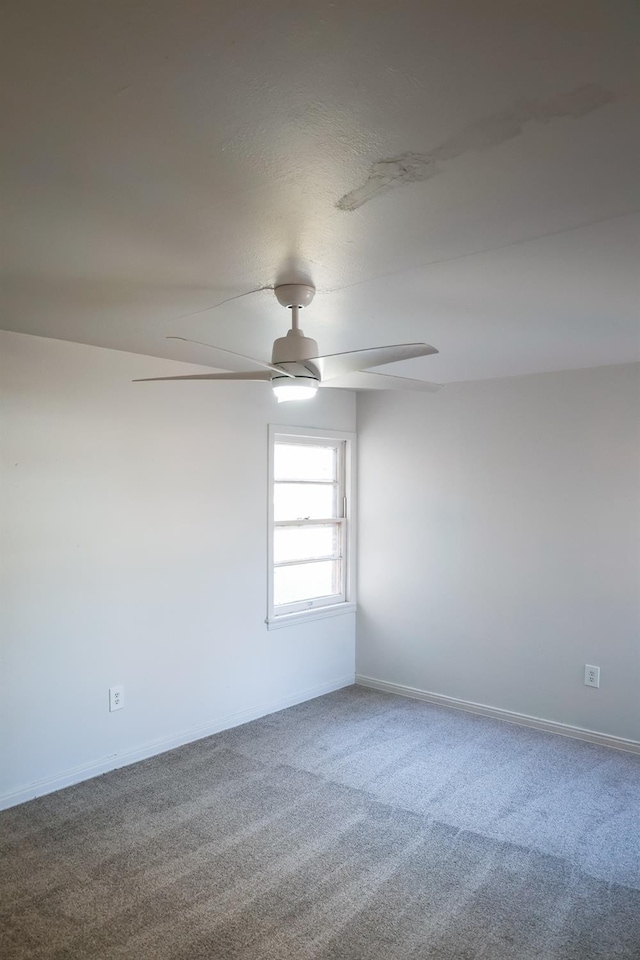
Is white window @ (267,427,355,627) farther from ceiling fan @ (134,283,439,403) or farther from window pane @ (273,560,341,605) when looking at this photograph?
ceiling fan @ (134,283,439,403)

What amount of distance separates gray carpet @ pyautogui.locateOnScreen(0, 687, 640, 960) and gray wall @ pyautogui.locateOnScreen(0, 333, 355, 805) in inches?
10.6

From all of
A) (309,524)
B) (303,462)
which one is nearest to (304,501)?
(309,524)

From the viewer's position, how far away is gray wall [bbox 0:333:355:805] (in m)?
3.34

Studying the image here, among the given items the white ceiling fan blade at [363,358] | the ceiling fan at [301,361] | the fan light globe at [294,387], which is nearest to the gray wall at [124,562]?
the ceiling fan at [301,361]

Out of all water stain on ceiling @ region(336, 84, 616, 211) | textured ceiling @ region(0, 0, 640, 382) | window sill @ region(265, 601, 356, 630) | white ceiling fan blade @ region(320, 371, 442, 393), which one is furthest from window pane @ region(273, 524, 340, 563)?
water stain on ceiling @ region(336, 84, 616, 211)

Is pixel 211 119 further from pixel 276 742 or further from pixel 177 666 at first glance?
pixel 276 742

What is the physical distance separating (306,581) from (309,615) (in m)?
0.28

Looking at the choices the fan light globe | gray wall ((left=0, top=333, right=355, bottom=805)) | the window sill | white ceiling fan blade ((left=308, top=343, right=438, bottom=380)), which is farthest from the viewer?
the window sill

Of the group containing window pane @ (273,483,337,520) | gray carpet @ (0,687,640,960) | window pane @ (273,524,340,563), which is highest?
window pane @ (273,483,337,520)

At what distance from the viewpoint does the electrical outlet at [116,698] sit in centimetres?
371

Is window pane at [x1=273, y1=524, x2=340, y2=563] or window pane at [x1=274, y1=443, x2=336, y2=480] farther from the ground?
window pane at [x1=274, y1=443, x2=336, y2=480]

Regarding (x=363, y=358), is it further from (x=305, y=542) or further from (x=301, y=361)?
(x=305, y=542)

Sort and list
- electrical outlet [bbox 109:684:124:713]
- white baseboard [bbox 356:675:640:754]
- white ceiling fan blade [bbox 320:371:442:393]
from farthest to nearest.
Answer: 1. white baseboard [bbox 356:675:640:754]
2. electrical outlet [bbox 109:684:124:713]
3. white ceiling fan blade [bbox 320:371:442:393]

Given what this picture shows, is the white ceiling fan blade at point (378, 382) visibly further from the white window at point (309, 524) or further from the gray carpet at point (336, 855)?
the gray carpet at point (336, 855)
